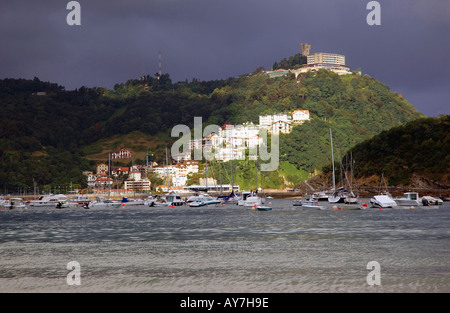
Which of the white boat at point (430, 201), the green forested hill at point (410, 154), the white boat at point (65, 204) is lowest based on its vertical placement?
the white boat at point (65, 204)

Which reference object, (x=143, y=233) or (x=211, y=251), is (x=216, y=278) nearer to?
(x=211, y=251)

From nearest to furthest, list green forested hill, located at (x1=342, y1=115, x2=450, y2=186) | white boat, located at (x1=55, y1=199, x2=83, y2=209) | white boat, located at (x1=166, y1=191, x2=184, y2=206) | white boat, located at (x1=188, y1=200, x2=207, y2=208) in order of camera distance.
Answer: white boat, located at (x1=188, y1=200, x2=207, y2=208) < white boat, located at (x1=166, y1=191, x2=184, y2=206) < white boat, located at (x1=55, y1=199, x2=83, y2=209) < green forested hill, located at (x1=342, y1=115, x2=450, y2=186)

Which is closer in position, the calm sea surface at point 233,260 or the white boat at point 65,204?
the calm sea surface at point 233,260

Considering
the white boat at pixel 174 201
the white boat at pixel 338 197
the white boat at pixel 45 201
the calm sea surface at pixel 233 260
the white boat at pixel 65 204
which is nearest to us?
the calm sea surface at pixel 233 260

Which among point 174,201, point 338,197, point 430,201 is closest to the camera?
point 430,201

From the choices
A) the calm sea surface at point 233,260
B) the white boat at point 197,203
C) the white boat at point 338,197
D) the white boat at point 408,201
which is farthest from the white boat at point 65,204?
the calm sea surface at point 233,260

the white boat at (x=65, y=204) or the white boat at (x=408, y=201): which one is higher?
the white boat at (x=408, y=201)

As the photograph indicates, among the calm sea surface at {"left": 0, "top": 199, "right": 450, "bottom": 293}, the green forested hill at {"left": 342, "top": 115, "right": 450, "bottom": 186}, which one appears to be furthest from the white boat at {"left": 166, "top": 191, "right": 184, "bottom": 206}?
the calm sea surface at {"left": 0, "top": 199, "right": 450, "bottom": 293}

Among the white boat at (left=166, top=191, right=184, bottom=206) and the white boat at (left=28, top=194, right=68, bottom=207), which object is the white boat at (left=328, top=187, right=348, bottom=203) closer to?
the white boat at (left=166, top=191, right=184, bottom=206)

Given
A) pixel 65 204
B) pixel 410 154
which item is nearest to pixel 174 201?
pixel 65 204

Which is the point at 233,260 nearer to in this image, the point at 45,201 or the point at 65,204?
the point at 65,204

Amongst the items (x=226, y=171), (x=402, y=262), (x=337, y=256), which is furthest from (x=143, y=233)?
(x=226, y=171)

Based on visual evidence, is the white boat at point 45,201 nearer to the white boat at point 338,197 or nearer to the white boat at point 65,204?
the white boat at point 65,204

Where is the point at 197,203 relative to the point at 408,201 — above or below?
below
